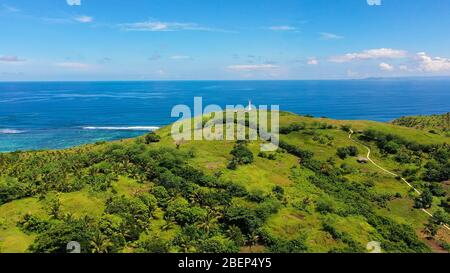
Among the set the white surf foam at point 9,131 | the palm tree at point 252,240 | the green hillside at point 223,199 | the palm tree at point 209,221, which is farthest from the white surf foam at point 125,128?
the palm tree at point 252,240

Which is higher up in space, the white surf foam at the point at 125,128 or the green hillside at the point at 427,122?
the green hillside at the point at 427,122

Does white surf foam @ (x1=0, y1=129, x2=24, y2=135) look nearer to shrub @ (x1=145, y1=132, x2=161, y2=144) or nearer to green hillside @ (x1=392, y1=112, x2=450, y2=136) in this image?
shrub @ (x1=145, y1=132, x2=161, y2=144)

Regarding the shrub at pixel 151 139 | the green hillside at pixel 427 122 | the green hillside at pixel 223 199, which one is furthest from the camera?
the green hillside at pixel 427 122

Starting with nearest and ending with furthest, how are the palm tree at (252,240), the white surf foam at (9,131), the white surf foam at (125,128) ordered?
the palm tree at (252,240) → the white surf foam at (9,131) → the white surf foam at (125,128)

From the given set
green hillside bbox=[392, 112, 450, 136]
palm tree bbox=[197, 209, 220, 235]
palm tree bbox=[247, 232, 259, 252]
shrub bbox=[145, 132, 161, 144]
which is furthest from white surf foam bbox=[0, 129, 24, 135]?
green hillside bbox=[392, 112, 450, 136]

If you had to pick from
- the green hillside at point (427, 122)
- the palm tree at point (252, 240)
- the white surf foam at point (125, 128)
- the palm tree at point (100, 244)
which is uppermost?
the green hillside at point (427, 122)

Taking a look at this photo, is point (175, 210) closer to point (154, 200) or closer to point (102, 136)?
point (154, 200)

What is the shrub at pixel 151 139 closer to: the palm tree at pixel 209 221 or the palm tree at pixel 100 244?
the palm tree at pixel 209 221

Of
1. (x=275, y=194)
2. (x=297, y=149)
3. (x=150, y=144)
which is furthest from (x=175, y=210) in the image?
(x=297, y=149)

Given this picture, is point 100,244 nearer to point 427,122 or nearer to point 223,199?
point 223,199
